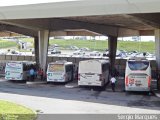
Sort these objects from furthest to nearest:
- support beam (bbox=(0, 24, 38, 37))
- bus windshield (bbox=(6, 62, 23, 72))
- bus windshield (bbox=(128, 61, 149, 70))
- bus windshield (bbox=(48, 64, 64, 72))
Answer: support beam (bbox=(0, 24, 38, 37)), bus windshield (bbox=(6, 62, 23, 72)), bus windshield (bbox=(48, 64, 64, 72)), bus windshield (bbox=(128, 61, 149, 70))

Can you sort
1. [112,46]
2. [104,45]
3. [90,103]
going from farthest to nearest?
1. [104,45]
2. [112,46]
3. [90,103]

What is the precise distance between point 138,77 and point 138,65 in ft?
3.51

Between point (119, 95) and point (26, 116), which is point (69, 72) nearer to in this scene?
point (119, 95)

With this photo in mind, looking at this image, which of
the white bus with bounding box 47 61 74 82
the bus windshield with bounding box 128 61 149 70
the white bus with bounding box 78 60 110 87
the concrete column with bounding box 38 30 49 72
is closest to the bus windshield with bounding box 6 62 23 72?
the white bus with bounding box 47 61 74 82

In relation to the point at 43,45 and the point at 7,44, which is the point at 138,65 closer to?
the point at 43,45

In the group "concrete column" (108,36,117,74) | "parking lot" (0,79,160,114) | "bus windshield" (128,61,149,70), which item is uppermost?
"concrete column" (108,36,117,74)

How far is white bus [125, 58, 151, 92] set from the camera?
101 ft

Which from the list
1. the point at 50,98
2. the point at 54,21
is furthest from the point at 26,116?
the point at 54,21

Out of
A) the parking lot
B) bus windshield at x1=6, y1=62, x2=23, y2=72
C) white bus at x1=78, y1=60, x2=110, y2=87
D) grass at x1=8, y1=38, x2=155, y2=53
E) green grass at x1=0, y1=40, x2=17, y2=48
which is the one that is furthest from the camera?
green grass at x1=0, y1=40, x2=17, y2=48

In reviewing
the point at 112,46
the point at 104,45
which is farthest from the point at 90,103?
the point at 104,45

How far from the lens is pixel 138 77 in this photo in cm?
Answer: 3089

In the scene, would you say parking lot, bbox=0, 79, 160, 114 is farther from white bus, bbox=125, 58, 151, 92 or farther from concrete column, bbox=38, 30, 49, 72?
concrete column, bbox=38, 30, 49, 72

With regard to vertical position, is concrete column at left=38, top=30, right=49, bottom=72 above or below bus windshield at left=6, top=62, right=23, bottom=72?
above

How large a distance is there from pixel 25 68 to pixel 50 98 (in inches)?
537
